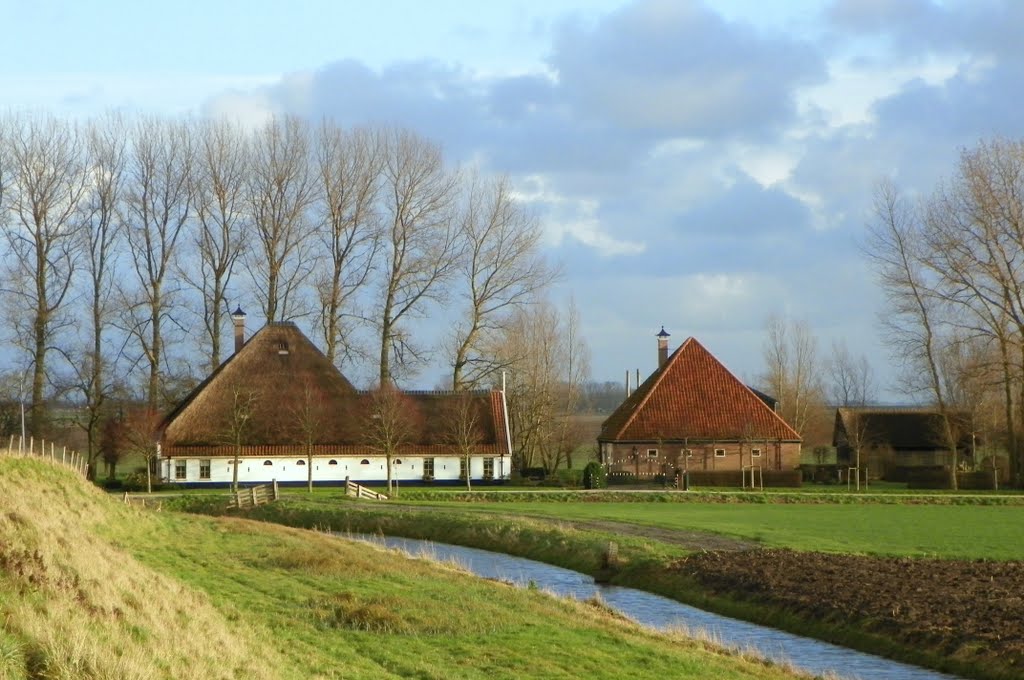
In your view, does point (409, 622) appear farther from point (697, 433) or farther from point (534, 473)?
point (534, 473)

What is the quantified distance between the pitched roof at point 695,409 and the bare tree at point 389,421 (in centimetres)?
1109

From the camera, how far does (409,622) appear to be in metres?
16.8

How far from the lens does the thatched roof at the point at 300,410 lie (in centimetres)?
6081

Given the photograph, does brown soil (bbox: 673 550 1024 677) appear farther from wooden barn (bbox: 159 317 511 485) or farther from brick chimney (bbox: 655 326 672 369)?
brick chimney (bbox: 655 326 672 369)

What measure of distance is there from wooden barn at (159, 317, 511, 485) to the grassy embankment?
34502 mm

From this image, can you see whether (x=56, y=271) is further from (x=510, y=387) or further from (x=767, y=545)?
(x=767, y=545)

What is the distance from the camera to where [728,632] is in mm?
21641

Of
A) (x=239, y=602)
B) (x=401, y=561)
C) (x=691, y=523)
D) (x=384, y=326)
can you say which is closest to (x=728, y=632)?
(x=401, y=561)

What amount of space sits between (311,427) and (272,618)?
4366 cm

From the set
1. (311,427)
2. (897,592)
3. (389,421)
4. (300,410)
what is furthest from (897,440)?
(897,592)

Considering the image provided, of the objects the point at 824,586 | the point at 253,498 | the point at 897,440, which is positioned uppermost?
the point at 897,440

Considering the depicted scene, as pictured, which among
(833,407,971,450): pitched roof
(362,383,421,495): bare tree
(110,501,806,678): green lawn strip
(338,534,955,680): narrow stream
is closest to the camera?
(110,501,806,678): green lawn strip

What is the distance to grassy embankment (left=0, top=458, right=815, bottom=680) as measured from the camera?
1065 centimetres

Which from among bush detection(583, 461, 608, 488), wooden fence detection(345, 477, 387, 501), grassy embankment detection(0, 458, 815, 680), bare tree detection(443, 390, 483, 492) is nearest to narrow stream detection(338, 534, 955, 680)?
grassy embankment detection(0, 458, 815, 680)
